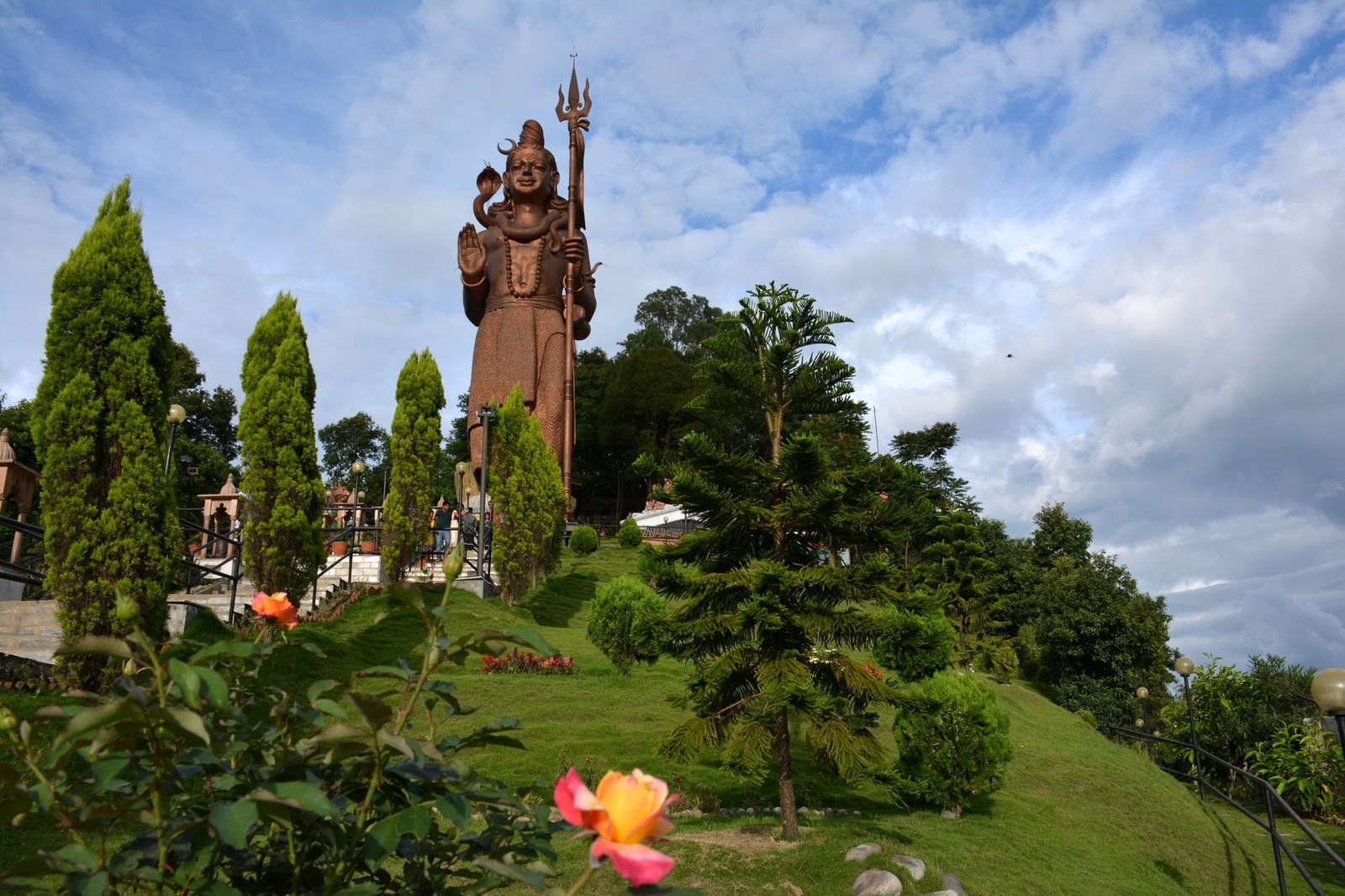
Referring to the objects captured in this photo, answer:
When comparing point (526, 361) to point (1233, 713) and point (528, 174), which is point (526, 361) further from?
point (1233, 713)

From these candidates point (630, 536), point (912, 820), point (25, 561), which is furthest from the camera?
point (630, 536)

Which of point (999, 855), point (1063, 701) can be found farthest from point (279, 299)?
point (1063, 701)

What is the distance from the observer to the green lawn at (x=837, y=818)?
6.23m

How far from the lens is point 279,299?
1200 cm

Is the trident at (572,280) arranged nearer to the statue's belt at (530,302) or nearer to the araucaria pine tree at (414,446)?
the statue's belt at (530,302)

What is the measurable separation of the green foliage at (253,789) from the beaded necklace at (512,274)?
79.5 feet

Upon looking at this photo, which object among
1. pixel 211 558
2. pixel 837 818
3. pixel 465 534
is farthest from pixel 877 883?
pixel 211 558

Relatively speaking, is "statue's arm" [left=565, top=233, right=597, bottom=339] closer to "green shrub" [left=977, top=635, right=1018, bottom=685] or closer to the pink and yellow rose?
"green shrub" [left=977, top=635, right=1018, bottom=685]

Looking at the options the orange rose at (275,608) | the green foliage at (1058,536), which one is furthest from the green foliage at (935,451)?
the orange rose at (275,608)

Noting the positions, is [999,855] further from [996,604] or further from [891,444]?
[891,444]

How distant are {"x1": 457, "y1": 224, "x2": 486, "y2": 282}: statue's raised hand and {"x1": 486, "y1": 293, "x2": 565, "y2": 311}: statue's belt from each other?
83cm

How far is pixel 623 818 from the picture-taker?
1151 millimetres

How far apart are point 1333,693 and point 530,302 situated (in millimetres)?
22324

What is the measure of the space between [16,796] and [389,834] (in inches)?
24.2
